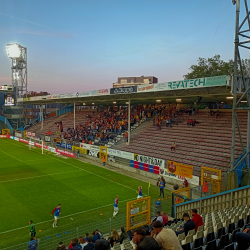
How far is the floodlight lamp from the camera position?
6088 cm

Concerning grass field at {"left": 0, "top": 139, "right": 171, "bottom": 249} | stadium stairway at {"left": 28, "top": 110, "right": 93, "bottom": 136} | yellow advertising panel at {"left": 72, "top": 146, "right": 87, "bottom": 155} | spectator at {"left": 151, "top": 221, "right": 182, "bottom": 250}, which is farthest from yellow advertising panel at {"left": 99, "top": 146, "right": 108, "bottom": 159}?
spectator at {"left": 151, "top": 221, "right": 182, "bottom": 250}

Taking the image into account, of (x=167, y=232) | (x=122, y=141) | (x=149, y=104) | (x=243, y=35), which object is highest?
(x=243, y=35)

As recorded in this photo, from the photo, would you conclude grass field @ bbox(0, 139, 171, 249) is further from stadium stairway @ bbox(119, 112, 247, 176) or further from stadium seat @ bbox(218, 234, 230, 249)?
stadium seat @ bbox(218, 234, 230, 249)

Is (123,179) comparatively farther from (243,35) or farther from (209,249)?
(209,249)

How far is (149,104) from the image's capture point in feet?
136

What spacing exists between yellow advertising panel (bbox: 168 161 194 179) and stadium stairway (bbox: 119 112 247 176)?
1.73 ft

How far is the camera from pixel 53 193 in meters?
18.6

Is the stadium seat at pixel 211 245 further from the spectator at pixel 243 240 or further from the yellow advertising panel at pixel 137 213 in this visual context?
the yellow advertising panel at pixel 137 213

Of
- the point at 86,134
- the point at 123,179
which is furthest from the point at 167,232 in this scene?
the point at 86,134

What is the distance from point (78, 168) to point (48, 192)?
8473 mm

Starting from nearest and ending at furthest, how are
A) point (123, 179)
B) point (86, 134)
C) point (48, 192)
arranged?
point (48, 192)
point (123, 179)
point (86, 134)

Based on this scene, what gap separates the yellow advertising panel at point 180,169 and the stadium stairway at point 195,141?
53cm

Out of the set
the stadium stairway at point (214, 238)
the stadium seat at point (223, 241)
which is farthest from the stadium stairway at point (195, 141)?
the stadium seat at point (223, 241)

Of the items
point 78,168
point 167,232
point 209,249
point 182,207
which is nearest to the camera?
point 167,232
